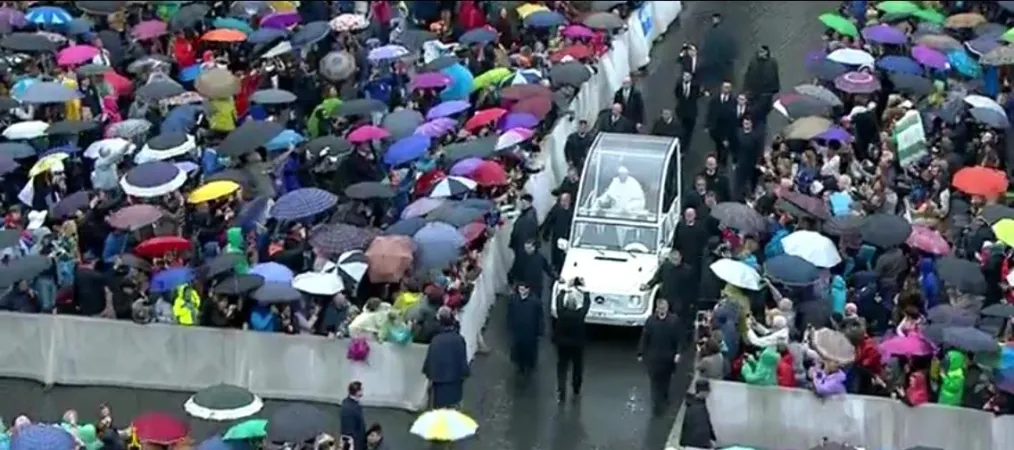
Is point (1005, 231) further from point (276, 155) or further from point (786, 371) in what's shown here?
point (276, 155)

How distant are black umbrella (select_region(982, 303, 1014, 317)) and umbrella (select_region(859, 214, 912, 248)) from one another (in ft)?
6.21

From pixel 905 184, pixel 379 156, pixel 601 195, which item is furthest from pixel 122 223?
pixel 905 184

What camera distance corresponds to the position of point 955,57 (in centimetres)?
2986

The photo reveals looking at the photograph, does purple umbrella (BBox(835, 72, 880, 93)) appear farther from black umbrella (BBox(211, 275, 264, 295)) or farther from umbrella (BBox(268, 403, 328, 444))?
umbrella (BBox(268, 403, 328, 444))

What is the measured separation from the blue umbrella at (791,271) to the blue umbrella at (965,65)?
738cm

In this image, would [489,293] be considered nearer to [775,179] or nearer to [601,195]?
[601,195]

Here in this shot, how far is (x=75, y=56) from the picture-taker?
2988 centimetres

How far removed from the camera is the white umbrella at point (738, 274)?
2322 centimetres

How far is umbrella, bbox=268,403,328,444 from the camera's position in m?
19.6

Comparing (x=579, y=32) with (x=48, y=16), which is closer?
(x=48, y=16)

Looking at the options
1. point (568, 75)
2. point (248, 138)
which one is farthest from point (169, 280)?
point (568, 75)

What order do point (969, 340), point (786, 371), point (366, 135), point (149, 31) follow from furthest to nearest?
point (149, 31), point (366, 135), point (786, 371), point (969, 340)

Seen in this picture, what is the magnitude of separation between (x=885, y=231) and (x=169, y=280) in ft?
27.2

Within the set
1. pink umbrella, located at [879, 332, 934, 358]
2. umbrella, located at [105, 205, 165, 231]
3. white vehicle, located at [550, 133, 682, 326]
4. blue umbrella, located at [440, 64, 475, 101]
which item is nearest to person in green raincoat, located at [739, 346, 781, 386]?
pink umbrella, located at [879, 332, 934, 358]
